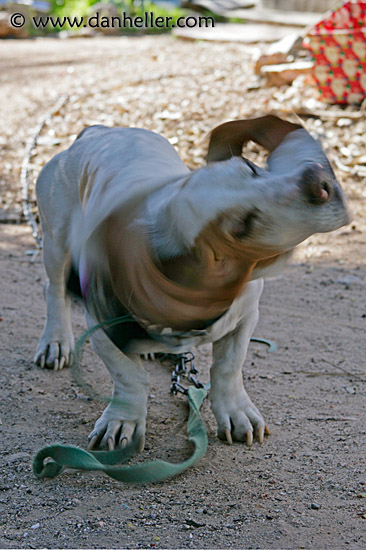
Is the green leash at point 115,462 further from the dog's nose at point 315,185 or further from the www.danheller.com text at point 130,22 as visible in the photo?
the www.danheller.com text at point 130,22

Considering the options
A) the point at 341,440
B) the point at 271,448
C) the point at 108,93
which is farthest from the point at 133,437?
the point at 108,93

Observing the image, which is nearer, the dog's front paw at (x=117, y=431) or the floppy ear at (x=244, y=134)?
the floppy ear at (x=244, y=134)

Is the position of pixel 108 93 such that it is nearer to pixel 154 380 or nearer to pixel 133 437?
pixel 154 380

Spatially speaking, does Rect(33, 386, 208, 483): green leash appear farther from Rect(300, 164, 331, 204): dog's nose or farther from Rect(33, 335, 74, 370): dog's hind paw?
Rect(300, 164, 331, 204): dog's nose

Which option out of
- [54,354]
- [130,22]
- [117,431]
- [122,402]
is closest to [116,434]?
[117,431]

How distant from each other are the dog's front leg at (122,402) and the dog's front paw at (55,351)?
0.82 meters

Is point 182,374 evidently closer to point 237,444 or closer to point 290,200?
point 237,444

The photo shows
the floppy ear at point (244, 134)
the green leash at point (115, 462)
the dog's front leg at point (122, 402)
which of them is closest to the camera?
the floppy ear at point (244, 134)

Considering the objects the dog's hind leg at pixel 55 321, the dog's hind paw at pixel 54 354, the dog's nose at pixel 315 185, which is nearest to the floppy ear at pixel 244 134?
the dog's nose at pixel 315 185

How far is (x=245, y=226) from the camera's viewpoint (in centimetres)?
176

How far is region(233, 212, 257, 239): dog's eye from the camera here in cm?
173

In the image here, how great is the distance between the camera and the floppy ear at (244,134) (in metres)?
1.95

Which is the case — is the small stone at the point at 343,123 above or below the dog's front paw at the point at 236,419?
above

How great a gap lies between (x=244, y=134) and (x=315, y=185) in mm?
452
